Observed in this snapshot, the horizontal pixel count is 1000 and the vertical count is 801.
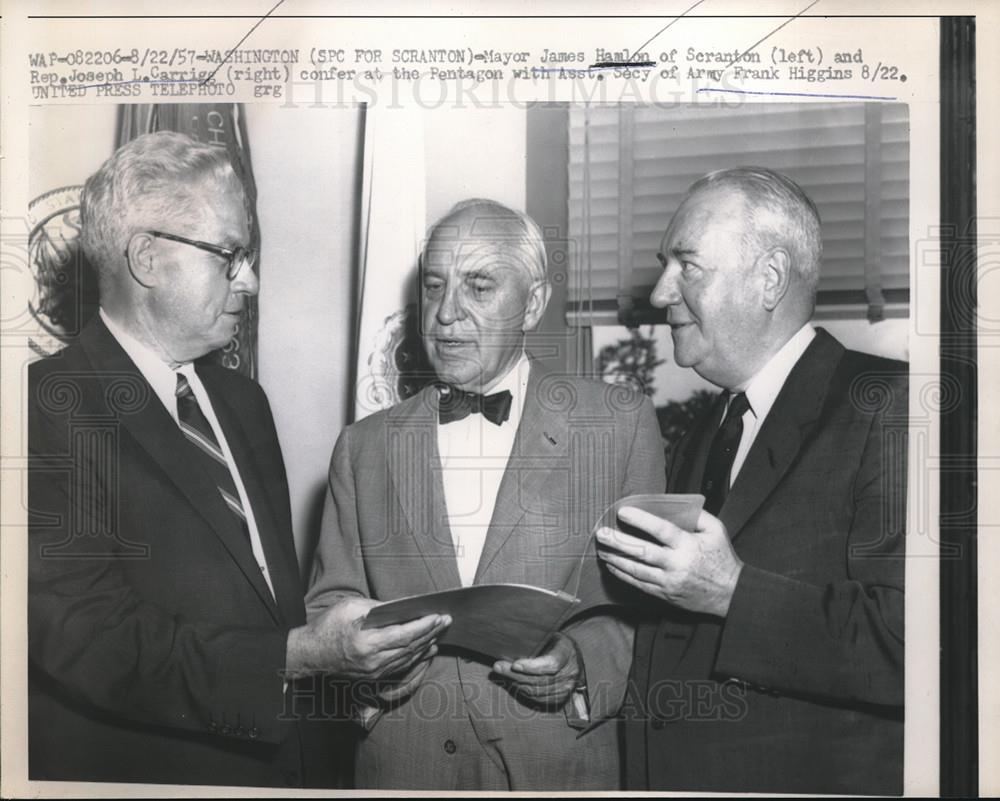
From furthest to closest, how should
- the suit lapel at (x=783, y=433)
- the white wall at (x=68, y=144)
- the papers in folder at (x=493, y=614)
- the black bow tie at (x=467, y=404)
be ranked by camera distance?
1. the white wall at (x=68, y=144)
2. the black bow tie at (x=467, y=404)
3. the suit lapel at (x=783, y=433)
4. the papers in folder at (x=493, y=614)

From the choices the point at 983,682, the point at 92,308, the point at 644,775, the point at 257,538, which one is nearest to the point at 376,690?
the point at 257,538

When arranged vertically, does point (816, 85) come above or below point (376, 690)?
above

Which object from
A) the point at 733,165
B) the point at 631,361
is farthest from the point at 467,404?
the point at 733,165

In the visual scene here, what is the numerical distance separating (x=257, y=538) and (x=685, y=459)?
50.9 inches

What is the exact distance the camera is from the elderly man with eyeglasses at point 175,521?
3053mm

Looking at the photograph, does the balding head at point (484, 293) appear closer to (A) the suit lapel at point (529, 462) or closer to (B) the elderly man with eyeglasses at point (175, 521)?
(A) the suit lapel at point (529, 462)

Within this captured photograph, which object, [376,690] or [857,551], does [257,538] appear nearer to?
[376,690]

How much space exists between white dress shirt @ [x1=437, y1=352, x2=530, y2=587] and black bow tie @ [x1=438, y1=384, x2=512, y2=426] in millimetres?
13

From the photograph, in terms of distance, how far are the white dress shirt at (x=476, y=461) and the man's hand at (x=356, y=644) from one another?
269 millimetres

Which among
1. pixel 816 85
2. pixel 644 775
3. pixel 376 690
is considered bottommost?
pixel 644 775

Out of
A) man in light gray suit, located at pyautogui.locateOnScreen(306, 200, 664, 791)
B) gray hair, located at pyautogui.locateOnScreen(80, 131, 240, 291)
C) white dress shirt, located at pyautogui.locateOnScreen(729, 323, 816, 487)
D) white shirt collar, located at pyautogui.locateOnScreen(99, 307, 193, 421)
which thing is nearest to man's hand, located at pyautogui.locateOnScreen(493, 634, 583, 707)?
man in light gray suit, located at pyautogui.locateOnScreen(306, 200, 664, 791)

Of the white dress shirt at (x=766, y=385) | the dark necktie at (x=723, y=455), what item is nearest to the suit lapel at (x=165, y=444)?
the dark necktie at (x=723, y=455)

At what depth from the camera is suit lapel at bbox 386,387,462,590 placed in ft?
9.83

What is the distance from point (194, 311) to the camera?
3082 millimetres
